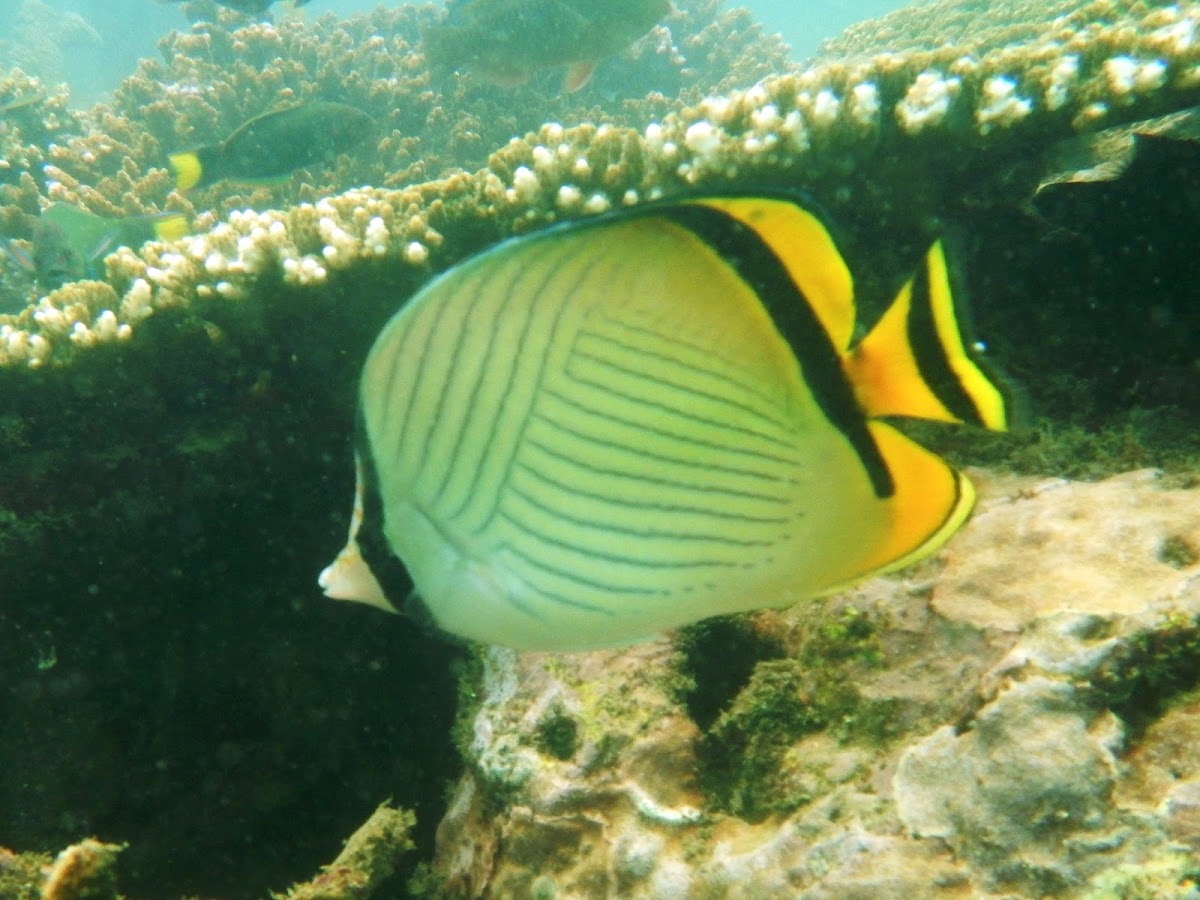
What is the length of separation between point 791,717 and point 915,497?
4.30ft

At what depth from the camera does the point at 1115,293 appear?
A: 8.09ft

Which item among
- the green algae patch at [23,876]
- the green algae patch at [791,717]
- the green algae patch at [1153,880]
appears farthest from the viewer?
the green algae patch at [23,876]

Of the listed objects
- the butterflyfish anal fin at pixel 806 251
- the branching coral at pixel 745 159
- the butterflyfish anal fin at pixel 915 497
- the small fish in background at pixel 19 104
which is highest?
the small fish in background at pixel 19 104

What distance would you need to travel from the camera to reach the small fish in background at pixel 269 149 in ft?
17.1

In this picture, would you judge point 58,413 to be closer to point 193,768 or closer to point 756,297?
point 193,768

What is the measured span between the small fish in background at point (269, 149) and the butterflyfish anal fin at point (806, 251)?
5.48 m

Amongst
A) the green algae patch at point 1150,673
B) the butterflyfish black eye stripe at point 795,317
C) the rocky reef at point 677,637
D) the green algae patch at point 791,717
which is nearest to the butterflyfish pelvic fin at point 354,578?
the butterflyfish black eye stripe at point 795,317

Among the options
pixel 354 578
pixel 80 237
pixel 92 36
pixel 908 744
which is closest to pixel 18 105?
pixel 80 237

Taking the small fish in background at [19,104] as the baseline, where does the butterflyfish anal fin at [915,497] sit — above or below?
below

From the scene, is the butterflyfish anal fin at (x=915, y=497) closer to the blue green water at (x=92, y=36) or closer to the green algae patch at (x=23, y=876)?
the green algae patch at (x=23, y=876)

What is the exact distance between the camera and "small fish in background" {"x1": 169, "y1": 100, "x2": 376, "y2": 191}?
17.1 ft

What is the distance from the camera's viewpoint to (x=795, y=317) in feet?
2.51

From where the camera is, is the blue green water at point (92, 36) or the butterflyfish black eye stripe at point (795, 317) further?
the blue green water at point (92, 36)

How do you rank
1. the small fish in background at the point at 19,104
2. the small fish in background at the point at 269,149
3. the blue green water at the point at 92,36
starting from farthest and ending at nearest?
the blue green water at the point at 92,36 → the small fish in background at the point at 19,104 → the small fish in background at the point at 269,149
